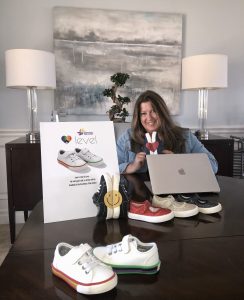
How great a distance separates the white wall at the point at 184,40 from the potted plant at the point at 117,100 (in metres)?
0.62

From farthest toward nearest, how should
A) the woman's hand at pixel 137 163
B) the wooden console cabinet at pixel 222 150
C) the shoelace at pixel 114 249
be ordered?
1. the wooden console cabinet at pixel 222 150
2. the woman's hand at pixel 137 163
3. the shoelace at pixel 114 249

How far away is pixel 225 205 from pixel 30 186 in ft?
5.53

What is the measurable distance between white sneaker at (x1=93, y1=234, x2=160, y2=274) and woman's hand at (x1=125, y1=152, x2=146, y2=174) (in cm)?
87

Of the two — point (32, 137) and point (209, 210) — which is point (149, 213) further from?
point (32, 137)

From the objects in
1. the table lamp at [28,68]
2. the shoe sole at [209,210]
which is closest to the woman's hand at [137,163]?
the shoe sole at [209,210]

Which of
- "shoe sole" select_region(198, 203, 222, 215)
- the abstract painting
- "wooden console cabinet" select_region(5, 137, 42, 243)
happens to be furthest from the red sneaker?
the abstract painting

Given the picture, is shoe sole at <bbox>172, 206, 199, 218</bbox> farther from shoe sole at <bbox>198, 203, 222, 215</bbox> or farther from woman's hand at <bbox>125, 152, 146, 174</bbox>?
woman's hand at <bbox>125, 152, 146, 174</bbox>

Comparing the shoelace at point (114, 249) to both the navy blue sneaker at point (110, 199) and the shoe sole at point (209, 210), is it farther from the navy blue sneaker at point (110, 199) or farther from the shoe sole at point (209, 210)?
the shoe sole at point (209, 210)

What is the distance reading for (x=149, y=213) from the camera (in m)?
0.86

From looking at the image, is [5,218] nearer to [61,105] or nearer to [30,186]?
[30,186]

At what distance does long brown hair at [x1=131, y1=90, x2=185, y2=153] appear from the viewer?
68.9 inches

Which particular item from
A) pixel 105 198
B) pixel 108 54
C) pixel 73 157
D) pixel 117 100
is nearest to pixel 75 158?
pixel 73 157

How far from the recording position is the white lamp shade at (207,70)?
2.38m

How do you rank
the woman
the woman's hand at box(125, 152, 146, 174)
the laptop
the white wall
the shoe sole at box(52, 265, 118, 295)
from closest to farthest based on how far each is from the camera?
the shoe sole at box(52, 265, 118, 295)
the laptop
the woman's hand at box(125, 152, 146, 174)
the woman
the white wall
